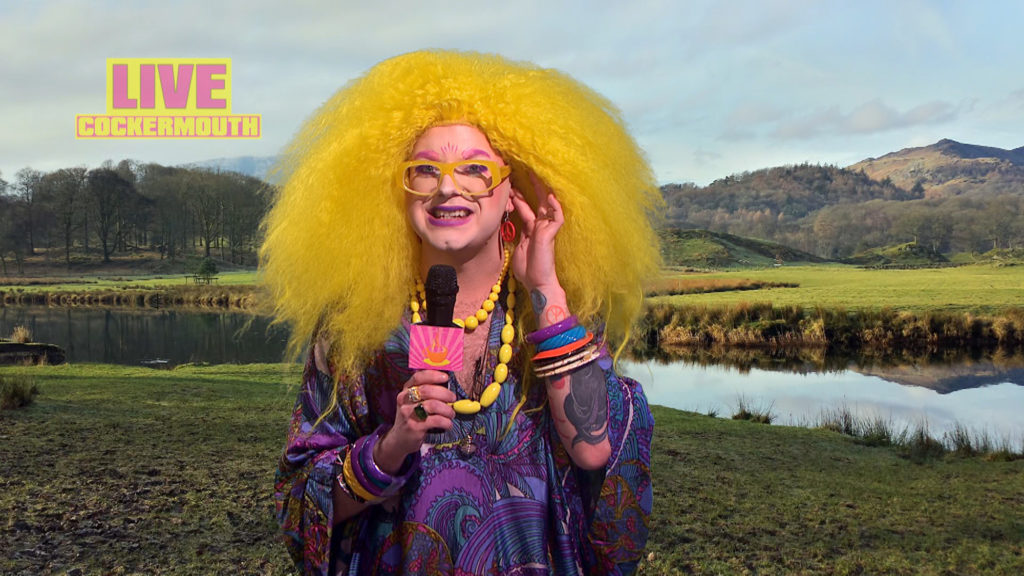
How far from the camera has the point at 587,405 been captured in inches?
67.1

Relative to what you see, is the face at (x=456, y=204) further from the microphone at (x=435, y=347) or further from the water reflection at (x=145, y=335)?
the water reflection at (x=145, y=335)

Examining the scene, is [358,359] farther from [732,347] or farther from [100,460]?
[732,347]

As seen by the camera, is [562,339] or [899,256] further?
[899,256]

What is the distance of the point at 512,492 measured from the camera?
176cm

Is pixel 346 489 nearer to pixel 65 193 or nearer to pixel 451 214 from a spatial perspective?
pixel 451 214

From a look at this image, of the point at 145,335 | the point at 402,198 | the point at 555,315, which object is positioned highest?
the point at 402,198

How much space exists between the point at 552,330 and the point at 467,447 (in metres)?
0.38

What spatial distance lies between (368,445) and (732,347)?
24.6 meters

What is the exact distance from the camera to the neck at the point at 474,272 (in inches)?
75.8

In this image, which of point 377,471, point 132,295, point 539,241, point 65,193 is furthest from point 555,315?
point 65,193

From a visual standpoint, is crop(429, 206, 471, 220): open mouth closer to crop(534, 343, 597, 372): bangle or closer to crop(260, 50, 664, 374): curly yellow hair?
crop(260, 50, 664, 374): curly yellow hair

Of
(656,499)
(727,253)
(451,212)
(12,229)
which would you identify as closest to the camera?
(451,212)

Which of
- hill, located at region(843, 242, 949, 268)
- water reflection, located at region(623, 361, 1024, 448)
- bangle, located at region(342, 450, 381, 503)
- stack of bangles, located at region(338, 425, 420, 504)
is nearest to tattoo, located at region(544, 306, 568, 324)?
stack of bangles, located at region(338, 425, 420, 504)

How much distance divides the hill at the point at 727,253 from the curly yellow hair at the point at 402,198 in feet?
233
